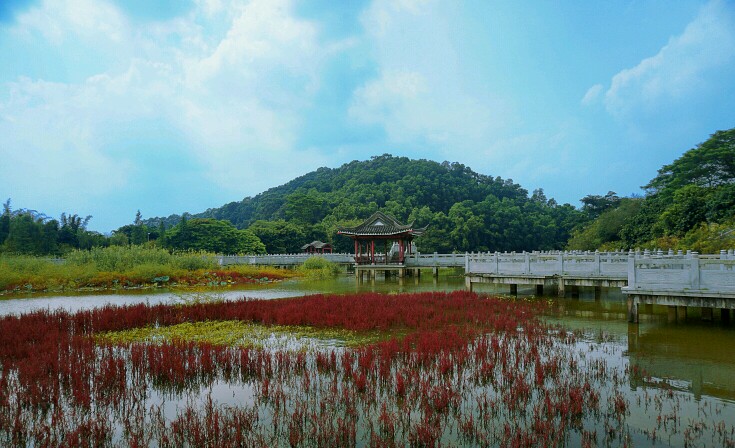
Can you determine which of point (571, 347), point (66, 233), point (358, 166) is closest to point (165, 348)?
point (571, 347)

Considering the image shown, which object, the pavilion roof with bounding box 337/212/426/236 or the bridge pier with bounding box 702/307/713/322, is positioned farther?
the pavilion roof with bounding box 337/212/426/236

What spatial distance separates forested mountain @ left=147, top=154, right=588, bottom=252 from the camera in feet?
188

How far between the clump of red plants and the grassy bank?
14.6 metres

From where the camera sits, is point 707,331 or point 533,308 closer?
point 707,331

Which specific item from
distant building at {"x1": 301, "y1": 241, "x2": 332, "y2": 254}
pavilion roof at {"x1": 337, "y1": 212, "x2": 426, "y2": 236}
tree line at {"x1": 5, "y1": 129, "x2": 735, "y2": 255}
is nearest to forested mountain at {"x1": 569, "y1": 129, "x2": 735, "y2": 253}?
tree line at {"x1": 5, "y1": 129, "x2": 735, "y2": 255}

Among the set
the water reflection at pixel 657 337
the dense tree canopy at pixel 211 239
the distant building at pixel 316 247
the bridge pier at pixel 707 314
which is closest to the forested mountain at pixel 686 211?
the water reflection at pixel 657 337

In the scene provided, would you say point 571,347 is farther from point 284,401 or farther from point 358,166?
point 358,166

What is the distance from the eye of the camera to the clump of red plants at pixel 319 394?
4973 millimetres

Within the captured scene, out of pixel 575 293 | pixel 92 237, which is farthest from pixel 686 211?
pixel 92 237

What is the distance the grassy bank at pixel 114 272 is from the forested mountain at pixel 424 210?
2582 centimetres

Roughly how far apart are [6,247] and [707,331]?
156 ft

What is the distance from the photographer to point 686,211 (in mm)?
25031

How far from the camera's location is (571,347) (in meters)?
9.20

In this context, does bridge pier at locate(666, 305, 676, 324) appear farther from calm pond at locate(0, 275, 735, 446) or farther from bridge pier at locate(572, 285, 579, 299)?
bridge pier at locate(572, 285, 579, 299)
